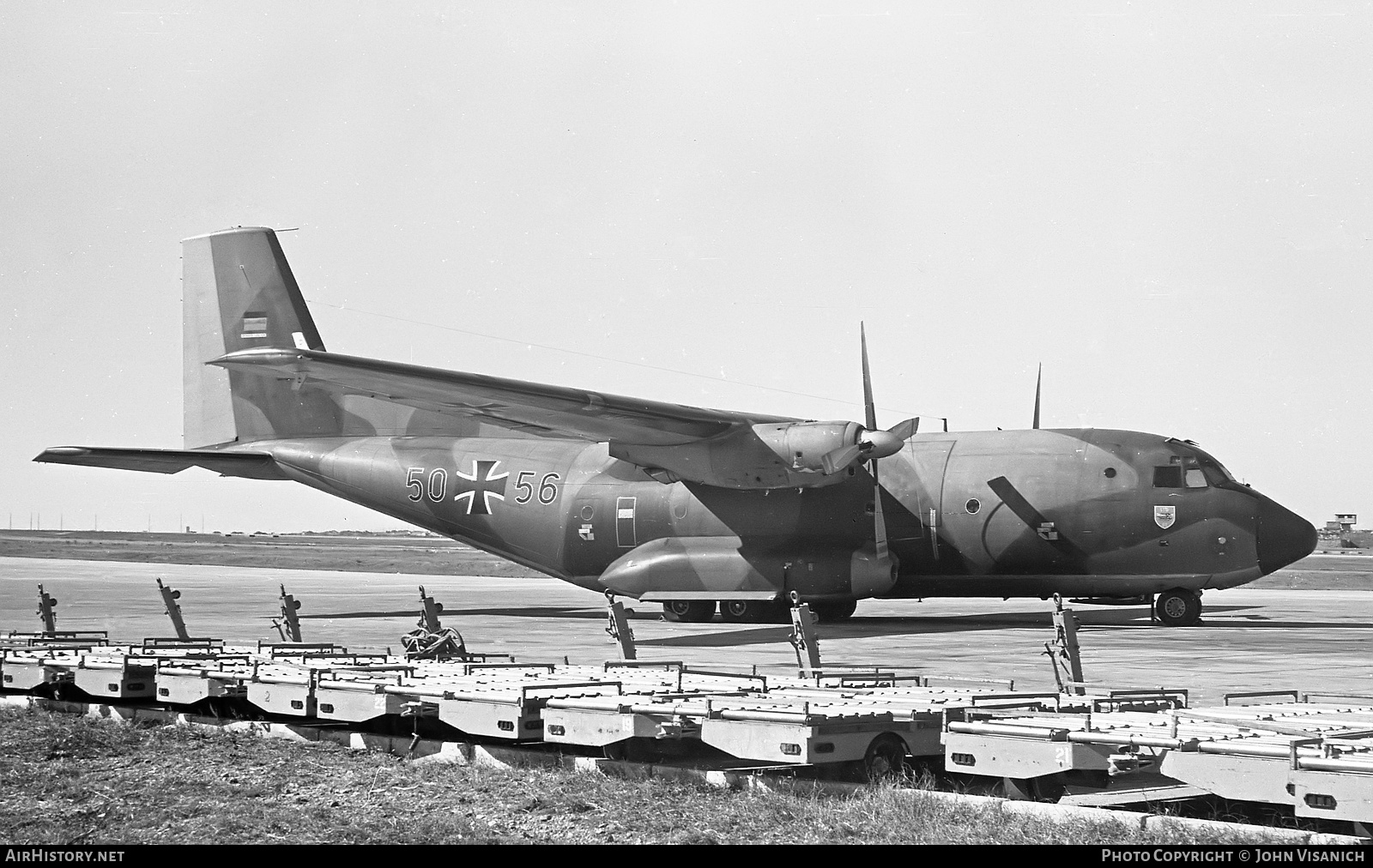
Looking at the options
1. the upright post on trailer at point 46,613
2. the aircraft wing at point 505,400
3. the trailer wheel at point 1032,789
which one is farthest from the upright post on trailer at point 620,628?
the aircraft wing at point 505,400

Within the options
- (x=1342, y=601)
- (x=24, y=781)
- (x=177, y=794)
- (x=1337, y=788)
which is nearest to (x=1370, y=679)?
(x=1337, y=788)

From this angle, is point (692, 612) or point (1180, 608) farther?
point (692, 612)

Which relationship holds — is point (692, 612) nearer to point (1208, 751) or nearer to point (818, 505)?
point (818, 505)

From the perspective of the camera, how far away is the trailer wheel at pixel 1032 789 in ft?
24.7

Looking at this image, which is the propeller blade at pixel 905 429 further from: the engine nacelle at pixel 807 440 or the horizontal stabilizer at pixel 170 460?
the horizontal stabilizer at pixel 170 460

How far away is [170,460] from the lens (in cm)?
2728

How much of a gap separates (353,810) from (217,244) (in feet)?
75.4

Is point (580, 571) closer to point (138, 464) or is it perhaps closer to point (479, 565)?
point (138, 464)

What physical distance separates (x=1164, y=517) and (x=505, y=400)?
1112 cm

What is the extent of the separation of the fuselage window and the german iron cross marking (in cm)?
1204

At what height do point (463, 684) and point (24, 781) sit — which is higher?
point (463, 684)

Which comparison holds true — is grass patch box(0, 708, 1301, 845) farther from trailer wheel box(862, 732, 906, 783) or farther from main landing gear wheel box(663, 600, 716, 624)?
main landing gear wheel box(663, 600, 716, 624)

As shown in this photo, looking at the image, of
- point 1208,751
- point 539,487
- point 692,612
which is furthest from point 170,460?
point 1208,751

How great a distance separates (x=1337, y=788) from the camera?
6.11 metres
